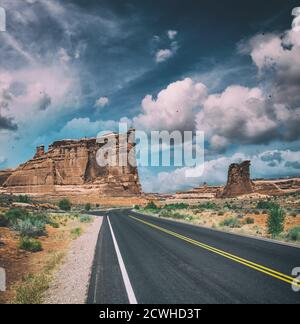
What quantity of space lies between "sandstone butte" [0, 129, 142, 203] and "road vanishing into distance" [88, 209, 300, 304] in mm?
119868

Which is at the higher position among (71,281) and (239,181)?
(239,181)

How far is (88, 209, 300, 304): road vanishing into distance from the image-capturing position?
6.19 m

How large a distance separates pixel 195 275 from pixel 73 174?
153692 millimetres

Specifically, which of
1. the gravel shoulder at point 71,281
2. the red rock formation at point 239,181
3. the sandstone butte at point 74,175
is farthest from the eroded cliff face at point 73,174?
the gravel shoulder at point 71,281

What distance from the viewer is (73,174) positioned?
15625 cm

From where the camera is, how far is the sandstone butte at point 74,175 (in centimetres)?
13862

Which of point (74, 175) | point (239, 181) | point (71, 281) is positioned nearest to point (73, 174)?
point (74, 175)

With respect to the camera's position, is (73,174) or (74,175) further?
(73,174)

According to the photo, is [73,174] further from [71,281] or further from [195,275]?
[195,275]

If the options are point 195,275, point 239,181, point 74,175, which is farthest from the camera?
point 74,175

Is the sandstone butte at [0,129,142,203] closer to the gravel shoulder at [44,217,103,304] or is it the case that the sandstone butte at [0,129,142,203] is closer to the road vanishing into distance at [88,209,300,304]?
the road vanishing into distance at [88,209,300,304]
